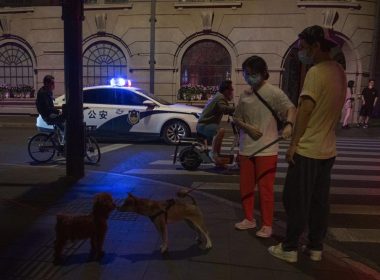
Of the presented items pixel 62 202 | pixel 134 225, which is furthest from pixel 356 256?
pixel 62 202

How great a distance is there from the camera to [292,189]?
392 cm

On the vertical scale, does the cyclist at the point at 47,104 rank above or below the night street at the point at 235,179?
above

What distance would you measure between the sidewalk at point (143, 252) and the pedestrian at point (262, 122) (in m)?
0.49

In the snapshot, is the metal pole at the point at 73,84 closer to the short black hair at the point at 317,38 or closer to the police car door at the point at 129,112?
the short black hair at the point at 317,38

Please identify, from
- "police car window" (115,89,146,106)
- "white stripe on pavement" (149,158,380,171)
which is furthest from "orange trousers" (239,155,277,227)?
"police car window" (115,89,146,106)

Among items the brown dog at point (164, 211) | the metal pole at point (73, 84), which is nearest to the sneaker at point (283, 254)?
the brown dog at point (164, 211)

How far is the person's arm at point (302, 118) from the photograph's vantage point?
3.72 meters

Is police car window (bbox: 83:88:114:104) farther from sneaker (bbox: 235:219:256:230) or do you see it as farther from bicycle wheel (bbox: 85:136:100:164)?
sneaker (bbox: 235:219:256:230)

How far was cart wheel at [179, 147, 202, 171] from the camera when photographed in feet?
28.7

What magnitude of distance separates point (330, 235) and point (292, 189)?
1.61 metres

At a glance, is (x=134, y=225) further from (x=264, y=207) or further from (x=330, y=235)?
(x=330, y=235)

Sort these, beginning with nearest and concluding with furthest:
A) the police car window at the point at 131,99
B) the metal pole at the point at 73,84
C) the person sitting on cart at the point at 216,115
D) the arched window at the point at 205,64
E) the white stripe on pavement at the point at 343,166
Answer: the metal pole at the point at 73,84 → the person sitting on cart at the point at 216,115 → the white stripe on pavement at the point at 343,166 → the police car window at the point at 131,99 → the arched window at the point at 205,64

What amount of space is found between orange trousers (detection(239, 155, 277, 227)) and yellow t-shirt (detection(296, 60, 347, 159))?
788mm

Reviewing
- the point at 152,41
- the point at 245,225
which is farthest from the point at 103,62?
the point at 245,225
